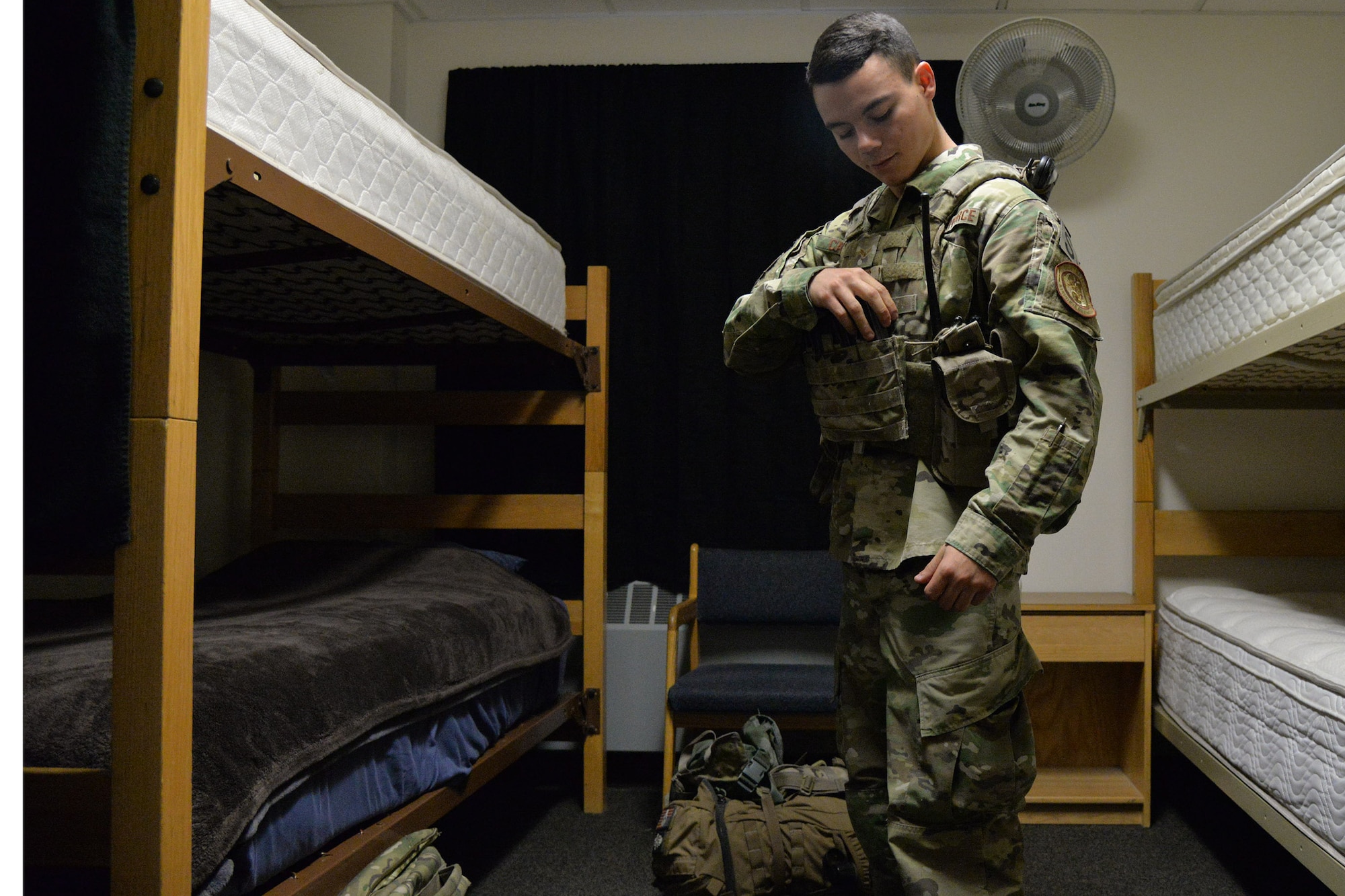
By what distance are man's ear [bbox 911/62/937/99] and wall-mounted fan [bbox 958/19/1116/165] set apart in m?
1.52

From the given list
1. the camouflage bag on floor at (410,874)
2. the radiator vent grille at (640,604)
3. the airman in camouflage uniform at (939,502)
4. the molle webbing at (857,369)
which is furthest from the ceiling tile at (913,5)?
the camouflage bag on floor at (410,874)

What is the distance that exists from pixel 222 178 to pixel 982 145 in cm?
247

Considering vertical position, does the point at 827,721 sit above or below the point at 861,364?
below

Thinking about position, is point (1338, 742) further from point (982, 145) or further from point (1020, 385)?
point (982, 145)

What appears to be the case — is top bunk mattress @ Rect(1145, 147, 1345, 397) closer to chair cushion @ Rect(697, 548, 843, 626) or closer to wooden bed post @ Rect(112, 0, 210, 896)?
chair cushion @ Rect(697, 548, 843, 626)

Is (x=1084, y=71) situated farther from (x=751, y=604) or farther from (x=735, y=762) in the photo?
(x=735, y=762)

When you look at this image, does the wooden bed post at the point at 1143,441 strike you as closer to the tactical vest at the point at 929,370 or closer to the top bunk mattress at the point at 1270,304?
the top bunk mattress at the point at 1270,304

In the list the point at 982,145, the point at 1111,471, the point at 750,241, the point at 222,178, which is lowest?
the point at 1111,471

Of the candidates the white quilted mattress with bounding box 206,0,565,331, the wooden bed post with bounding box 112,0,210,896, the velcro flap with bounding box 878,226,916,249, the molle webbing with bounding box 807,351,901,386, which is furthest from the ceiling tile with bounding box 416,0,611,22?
the wooden bed post with bounding box 112,0,210,896

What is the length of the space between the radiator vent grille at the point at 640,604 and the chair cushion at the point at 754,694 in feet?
1.58

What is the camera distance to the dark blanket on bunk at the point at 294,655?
3.81ft

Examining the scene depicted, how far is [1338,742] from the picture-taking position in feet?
5.09

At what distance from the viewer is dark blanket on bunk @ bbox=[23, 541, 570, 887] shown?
3.81 feet

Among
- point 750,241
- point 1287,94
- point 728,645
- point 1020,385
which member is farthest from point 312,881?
point 1287,94
